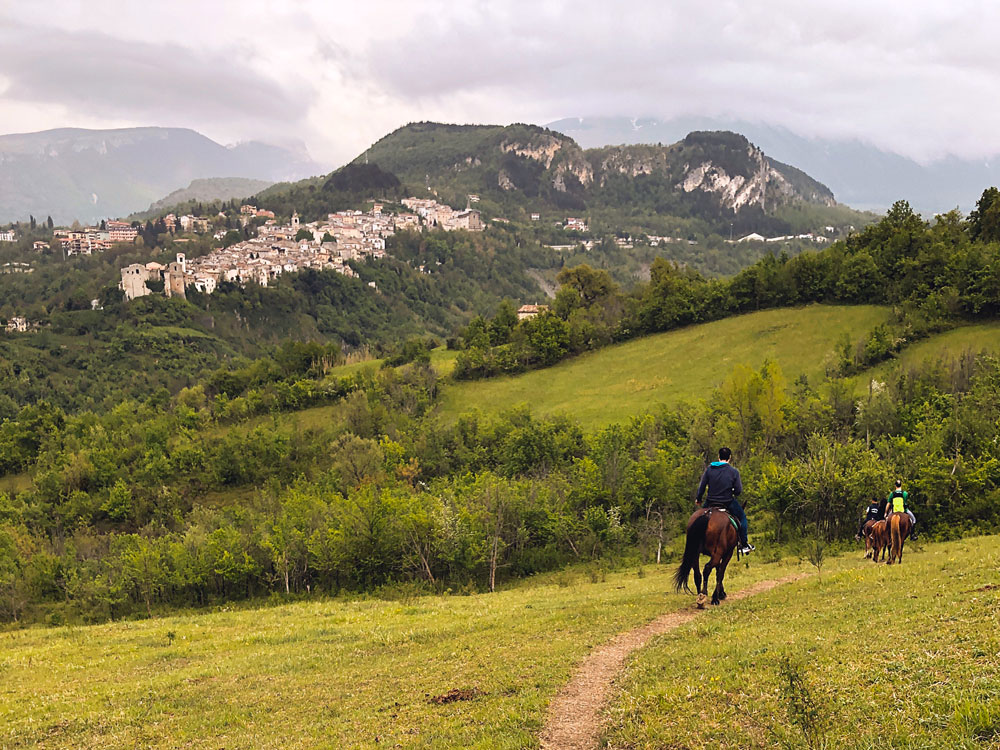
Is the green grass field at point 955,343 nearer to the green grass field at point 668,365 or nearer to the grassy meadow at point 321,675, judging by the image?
the green grass field at point 668,365

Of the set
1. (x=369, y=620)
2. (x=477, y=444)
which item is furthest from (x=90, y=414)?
(x=369, y=620)

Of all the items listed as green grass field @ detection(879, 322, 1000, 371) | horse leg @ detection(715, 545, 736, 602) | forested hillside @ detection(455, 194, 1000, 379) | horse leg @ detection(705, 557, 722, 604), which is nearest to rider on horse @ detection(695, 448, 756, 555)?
horse leg @ detection(715, 545, 736, 602)

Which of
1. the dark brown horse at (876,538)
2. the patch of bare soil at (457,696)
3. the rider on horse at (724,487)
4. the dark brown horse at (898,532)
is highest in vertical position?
the rider on horse at (724,487)

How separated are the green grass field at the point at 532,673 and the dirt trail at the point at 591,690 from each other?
242 millimetres

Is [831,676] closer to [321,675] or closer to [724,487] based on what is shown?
[724,487]

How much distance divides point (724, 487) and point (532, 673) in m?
5.71

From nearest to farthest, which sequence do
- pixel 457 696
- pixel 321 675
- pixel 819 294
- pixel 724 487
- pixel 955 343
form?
pixel 457 696 < pixel 321 675 < pixel 724 487 < pixel 955 343 < pixel 819 294

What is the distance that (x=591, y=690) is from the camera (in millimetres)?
10273

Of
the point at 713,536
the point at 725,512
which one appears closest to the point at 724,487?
the point at 725,512

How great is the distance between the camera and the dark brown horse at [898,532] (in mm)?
19406

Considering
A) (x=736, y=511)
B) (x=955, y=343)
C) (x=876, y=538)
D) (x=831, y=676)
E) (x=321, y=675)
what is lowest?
(x=876, y=538)

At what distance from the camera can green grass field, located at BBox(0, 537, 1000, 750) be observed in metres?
7.85

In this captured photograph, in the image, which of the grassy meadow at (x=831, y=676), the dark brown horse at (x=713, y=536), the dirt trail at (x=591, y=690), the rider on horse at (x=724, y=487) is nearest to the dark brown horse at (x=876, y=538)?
the grassy meadow at (x=831, y=676)

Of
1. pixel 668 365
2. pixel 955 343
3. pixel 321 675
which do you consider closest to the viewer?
pixel 321 675
